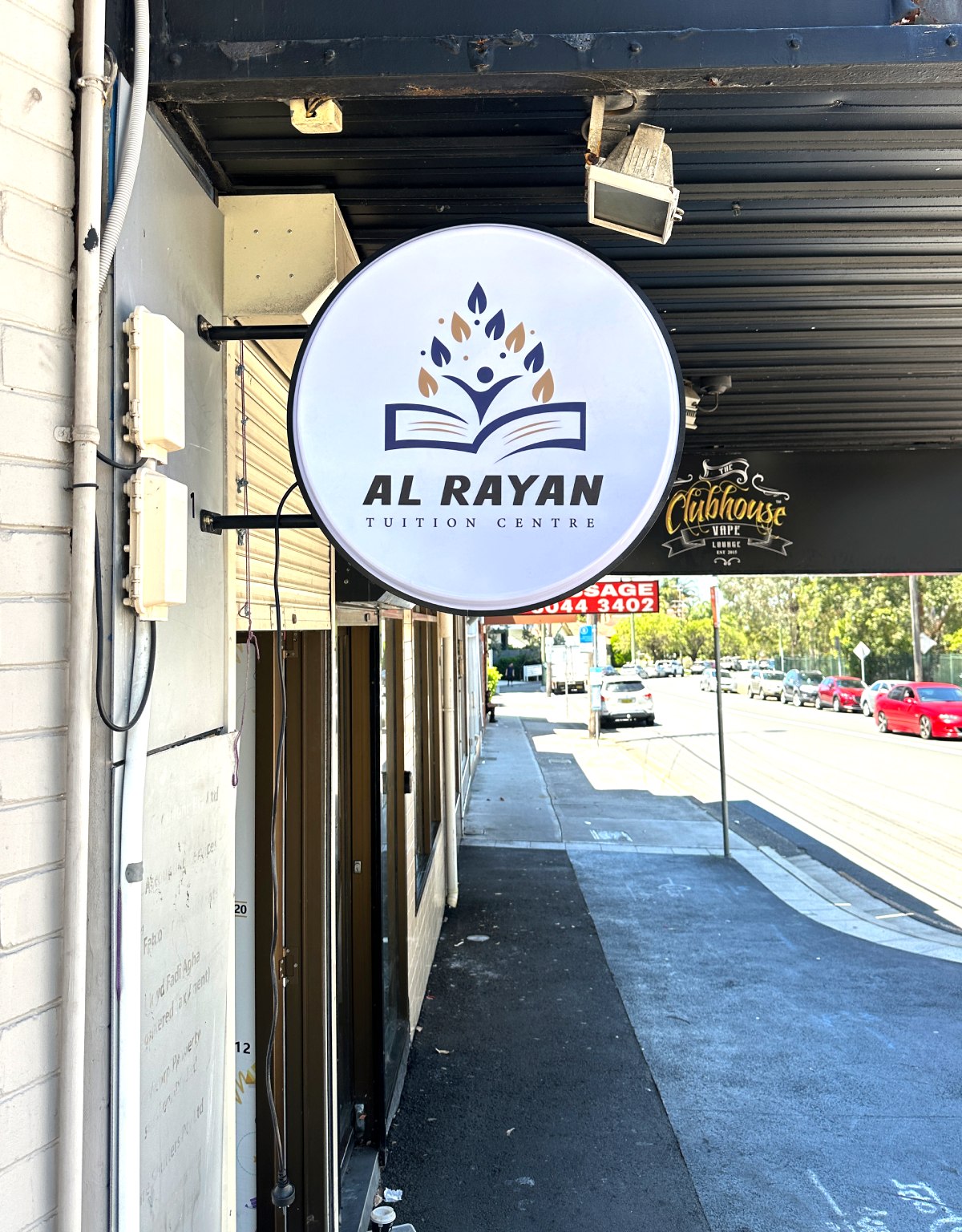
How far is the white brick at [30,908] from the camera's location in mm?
1441

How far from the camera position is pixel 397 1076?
478 cm

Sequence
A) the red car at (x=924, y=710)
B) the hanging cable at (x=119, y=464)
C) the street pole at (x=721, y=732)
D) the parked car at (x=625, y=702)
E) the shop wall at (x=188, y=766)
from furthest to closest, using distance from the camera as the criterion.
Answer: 1. the parked car at (x=625, y=702)
2. the red car at (x=924, y=710)
3. the street pole at (x=721, y=732)
4. the shop wall at (x=188, y=766)
5. the hanging cable at (x=119, y=464)

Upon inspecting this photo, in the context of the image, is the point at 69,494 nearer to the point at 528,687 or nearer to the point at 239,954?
the point at 239,954

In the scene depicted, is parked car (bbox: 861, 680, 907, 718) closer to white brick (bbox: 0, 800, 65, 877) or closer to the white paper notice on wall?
the white paper notice on wall

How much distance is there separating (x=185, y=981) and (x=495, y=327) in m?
1.63

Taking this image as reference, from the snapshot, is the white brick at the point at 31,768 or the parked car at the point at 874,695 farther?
the parked car at the point at 874,695

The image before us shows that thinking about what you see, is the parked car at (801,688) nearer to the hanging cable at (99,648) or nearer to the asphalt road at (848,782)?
the asphalt road at (848,782)

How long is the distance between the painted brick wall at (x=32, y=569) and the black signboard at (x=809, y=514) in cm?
514

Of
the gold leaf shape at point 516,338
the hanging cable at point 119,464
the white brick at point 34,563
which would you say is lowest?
the white brick at point 34,563

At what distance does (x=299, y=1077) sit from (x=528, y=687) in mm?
53385

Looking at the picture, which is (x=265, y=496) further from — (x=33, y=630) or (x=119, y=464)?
(x=33, y=630)

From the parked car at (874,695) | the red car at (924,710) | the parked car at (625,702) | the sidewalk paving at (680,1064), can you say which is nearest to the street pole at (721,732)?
the sidewalk paving at (680,1064)

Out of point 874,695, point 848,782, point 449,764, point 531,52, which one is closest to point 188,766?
point 531,52

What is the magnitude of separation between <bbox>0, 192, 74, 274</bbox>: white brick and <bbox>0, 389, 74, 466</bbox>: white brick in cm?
25
